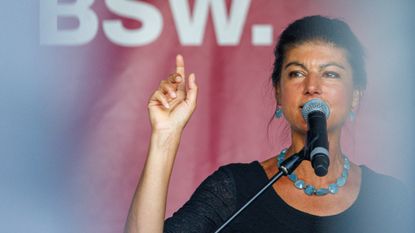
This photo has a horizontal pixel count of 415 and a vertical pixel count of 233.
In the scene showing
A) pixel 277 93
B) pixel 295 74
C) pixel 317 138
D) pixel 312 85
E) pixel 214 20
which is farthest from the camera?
pixel 214 20

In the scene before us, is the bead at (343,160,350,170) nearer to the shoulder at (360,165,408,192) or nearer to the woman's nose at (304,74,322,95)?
the shoulder at (360,165,408,192)

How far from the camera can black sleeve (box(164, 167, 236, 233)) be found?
8.63ft

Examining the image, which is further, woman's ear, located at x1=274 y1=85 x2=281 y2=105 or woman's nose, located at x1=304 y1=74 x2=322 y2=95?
woman's ear, located at x1=274 y1=85 x2=281 y2=105

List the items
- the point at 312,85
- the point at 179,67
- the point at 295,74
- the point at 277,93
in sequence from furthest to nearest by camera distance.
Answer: the point at 277,93 → the point at 295,74 → the point at 312,85 → the point at 179,67

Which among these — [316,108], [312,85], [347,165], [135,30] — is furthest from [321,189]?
[135,30]

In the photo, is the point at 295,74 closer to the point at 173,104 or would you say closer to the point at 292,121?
the point at 292,121

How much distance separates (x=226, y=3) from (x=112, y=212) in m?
0.85

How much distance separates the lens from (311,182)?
2797 millimetres

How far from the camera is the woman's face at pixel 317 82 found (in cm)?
267

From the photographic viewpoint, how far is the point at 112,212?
11.5 ft

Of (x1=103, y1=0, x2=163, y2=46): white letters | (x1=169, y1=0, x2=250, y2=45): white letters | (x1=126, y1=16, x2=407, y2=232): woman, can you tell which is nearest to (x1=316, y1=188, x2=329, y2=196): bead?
(x1=126, y1=16, x2=407, y2=232): woman

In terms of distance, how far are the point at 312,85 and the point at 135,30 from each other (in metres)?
0.99

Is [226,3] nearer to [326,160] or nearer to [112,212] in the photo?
[112,212]

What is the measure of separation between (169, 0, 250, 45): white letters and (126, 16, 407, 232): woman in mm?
557
